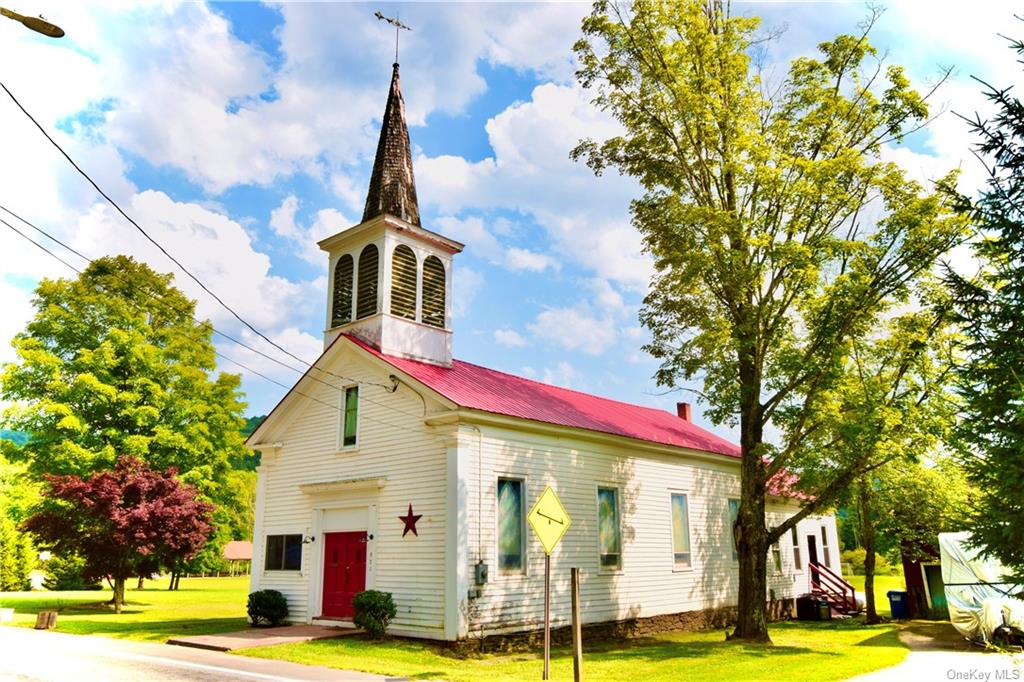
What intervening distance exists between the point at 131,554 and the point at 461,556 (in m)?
16.6

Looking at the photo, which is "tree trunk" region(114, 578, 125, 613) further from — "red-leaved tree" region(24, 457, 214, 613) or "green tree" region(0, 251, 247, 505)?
"green tree" region(0, 251, 247, 505)

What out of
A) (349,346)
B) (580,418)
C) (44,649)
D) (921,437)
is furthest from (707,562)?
(44,649)

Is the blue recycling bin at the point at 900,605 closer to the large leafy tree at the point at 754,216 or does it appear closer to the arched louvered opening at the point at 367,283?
the large leafy tree at the point at 754,216

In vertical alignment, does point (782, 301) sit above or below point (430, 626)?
above

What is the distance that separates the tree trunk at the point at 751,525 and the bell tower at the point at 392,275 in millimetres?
8501

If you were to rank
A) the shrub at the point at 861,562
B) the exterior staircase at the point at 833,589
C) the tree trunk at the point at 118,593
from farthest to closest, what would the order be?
the shrub at the point at 861,562 → the exterior staircase at the point at 833,589 → the tree trunk at the point at 118,593

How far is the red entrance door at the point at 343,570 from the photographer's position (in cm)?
1769

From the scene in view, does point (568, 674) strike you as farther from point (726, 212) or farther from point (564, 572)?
point (726, 212)

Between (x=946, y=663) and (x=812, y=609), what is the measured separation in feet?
40.8

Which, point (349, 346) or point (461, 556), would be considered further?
point (349, 346)

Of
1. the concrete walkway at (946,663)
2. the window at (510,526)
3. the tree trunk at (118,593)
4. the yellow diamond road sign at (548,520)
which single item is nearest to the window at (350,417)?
the window at (510,526)

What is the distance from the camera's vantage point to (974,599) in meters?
17.4

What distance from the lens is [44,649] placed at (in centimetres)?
1474

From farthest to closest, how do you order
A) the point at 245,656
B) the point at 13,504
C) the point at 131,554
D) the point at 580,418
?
the point at 13,504 < the point at 131,554 < the point at 580,418 < the point at 245,656
